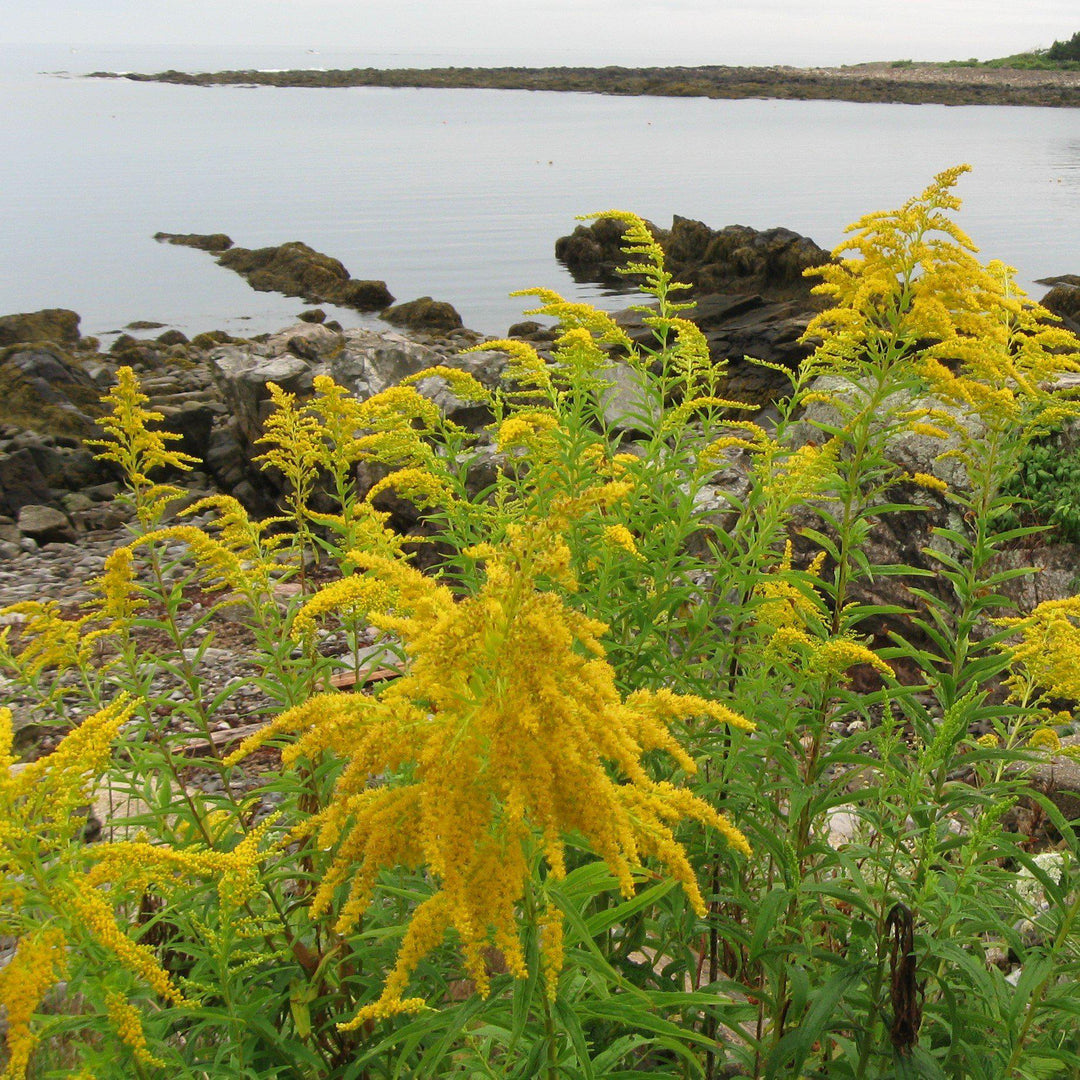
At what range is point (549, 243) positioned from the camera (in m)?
28.6

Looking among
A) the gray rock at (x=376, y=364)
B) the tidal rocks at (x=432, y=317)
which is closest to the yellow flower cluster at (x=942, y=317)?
the gray rock at (x=376, y=364)

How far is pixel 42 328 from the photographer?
1933 cm

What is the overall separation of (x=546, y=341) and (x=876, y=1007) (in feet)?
54.6

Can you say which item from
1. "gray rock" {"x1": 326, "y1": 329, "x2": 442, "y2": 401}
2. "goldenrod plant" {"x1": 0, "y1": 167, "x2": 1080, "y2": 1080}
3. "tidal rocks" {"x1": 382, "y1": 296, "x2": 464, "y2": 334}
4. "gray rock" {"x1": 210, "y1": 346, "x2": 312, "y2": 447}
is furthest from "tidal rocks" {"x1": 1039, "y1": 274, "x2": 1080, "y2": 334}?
"goldenrod plant" {"x1": 0, "y1": 167, "x2": 1080, "y2": 1080}

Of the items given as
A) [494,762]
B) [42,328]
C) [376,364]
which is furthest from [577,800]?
[42,328]

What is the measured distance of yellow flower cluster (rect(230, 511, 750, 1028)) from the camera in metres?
1.72

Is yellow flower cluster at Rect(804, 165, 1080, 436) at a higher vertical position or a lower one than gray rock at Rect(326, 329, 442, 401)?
higher

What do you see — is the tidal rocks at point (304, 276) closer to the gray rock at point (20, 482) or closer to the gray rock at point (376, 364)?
the gray rock at point (376, 364)

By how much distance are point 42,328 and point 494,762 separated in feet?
69.2

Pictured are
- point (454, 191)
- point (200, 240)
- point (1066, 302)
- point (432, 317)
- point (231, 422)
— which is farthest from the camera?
point (454, 191)

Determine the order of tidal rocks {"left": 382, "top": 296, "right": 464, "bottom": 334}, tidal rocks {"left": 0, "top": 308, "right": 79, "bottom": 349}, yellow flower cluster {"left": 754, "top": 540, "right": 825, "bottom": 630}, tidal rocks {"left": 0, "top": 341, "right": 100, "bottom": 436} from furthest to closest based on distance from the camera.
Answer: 1. tidal rocks {"left": 382, "top": 296, "right": 464, "bottom": 334}
2. tidal rocks {"left": 0, "top": 308, "right": 79, "bottom": 349}
3. tidal rocks {"left": 0, "top": 341, "right": 100, "bottom": 436}
4. yellow flower cluster {"left": 754, "top": 540, "right": 825, "bottom": 630}

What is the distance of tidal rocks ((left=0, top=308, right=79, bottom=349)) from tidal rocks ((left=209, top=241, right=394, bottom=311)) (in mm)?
6270

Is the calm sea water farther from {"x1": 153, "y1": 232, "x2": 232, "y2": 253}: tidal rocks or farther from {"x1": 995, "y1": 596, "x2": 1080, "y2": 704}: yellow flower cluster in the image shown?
{"x1": 995, "y1": 596, "x2": 1080, "y2": 704}: yellow flower cluster

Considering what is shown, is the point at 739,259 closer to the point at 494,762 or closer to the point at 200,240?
the point at 200,240
